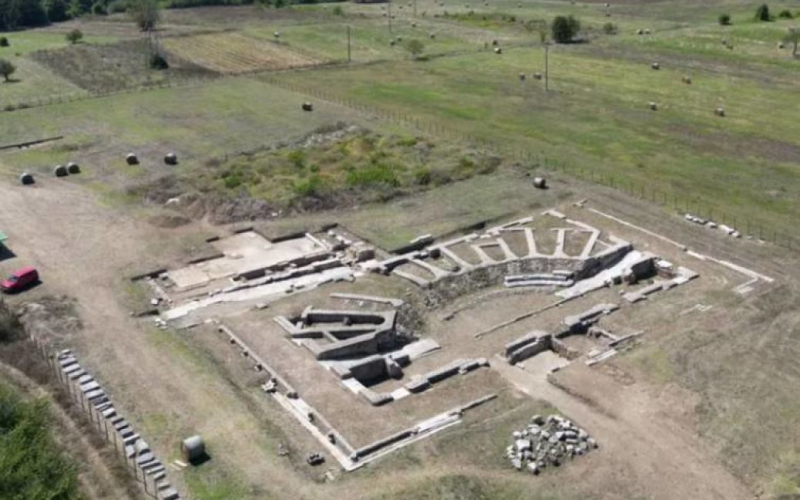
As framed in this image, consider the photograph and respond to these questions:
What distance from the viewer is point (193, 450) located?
3062cm

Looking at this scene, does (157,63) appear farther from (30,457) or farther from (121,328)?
(30,457)

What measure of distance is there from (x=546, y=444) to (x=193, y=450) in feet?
44.4

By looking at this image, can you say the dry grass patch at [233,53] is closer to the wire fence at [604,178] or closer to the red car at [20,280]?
the wire fence at [604,178]

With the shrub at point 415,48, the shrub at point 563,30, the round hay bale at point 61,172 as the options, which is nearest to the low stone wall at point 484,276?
the round hay bale at point 61,172

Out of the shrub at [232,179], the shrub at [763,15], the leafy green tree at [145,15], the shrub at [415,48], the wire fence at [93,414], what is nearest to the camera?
the wire fence at [93,414]

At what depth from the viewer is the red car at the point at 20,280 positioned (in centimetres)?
4487

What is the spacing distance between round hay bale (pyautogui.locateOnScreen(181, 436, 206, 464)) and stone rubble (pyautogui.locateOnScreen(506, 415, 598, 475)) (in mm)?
11703

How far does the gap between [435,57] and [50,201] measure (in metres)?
68.1

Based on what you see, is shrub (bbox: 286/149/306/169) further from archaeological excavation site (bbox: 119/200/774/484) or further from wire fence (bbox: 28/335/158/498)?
wire fence (bbox: 28/335/158/498)

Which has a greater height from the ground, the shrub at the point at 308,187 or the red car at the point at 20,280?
the shrub at the point at 308,187

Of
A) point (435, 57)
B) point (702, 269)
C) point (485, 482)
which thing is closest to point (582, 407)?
point (485, 482)

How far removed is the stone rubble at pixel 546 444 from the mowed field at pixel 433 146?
62 cm

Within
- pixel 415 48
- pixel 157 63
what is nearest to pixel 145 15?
pixel 157 63

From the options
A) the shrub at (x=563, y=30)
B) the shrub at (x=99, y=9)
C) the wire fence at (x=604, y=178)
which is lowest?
the wire fence at (x=604, y=178)
